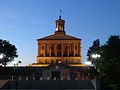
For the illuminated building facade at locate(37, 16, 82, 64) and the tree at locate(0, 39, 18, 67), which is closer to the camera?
the tree at locate(0, 39, 18, 67)

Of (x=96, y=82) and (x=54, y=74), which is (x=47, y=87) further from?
(x=54, y=74)

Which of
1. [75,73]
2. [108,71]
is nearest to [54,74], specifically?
[75,73]

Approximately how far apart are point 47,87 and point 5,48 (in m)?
44.1

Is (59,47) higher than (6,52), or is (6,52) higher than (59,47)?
(59,47)

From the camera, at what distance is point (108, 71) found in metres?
38.0

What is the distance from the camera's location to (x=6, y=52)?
83.8 m

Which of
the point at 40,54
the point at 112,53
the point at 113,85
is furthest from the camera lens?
the point at 40,54

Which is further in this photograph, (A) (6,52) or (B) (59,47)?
(B) (59,47)

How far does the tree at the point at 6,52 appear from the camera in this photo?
81944mm

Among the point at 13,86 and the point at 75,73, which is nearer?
the point at 13,86

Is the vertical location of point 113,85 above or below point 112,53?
below

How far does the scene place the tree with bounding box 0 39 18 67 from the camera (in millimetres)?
81944

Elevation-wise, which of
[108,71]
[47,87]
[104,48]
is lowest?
[47,87]

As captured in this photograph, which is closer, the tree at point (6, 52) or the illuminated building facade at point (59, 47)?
the tree at point (6, 52)
